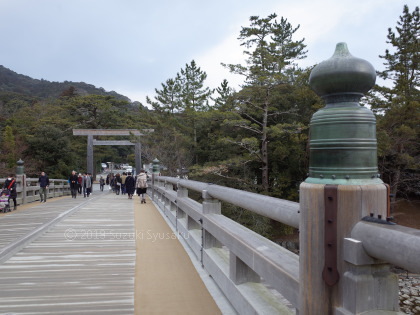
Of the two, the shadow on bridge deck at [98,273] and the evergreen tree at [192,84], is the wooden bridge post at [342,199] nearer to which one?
the shadow on bridge deck at [98,273]

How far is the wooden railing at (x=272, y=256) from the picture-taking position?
1.15 meters

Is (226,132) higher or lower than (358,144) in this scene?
higher

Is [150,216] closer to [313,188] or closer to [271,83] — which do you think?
[313,188]

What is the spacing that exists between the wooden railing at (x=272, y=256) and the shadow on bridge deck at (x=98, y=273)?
35 centimetres

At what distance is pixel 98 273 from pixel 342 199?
314cm

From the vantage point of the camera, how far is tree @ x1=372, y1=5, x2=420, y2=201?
19644mm

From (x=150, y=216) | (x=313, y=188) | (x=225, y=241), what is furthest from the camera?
(x=150, y=216)

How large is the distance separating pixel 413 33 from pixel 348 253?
97.8ft

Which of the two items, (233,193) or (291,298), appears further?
(233,193)

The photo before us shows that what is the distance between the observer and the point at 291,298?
1.67 m

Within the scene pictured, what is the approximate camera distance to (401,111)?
19688mm

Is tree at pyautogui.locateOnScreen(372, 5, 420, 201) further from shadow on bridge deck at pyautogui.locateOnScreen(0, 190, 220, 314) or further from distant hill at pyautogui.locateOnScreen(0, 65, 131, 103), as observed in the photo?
distant hill at pyautogui.locateOnScreen(0, 65, 131, 103)

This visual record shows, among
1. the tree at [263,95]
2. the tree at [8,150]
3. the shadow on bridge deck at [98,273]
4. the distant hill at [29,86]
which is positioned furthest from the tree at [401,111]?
the distant hill at [29,86]

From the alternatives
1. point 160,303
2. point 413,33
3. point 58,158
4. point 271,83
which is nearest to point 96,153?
point 58,158
